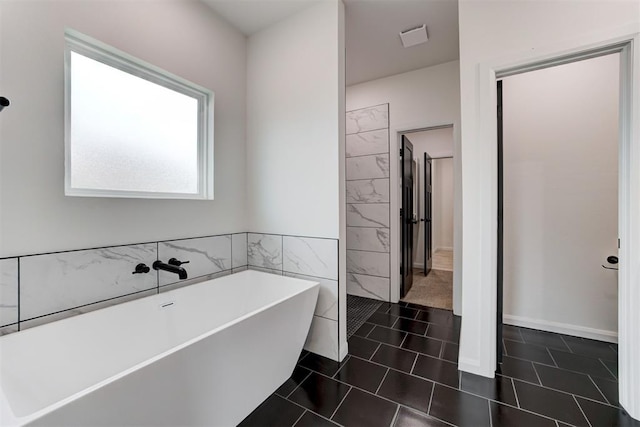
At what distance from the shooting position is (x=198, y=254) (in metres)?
2.14

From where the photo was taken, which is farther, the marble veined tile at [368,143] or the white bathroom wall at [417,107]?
the marble veined tile at [368,143]

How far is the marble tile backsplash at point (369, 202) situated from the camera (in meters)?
3.29

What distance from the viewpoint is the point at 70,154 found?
156 cm

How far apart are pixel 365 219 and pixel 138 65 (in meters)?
2.69

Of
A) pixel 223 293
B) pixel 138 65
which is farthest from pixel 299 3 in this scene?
pixel 223 293

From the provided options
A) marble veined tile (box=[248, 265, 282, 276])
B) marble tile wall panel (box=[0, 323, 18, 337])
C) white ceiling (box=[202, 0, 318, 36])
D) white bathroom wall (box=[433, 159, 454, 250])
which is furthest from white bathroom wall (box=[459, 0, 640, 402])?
white bathroom wall (box=[433, 159, 454, 250])

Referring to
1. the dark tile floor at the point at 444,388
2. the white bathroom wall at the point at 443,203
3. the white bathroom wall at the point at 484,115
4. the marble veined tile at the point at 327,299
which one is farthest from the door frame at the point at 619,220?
the white bathroom wall at the point at 443,203

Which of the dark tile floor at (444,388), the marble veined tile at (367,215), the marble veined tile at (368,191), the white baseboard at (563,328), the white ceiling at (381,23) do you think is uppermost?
the white ceiling at (381,23)

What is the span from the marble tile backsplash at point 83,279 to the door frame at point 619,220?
2.11 meters

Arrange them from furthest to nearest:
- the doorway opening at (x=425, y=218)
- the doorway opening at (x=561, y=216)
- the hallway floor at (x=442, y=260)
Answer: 1. the hallway floor at (x=442, y=260)
2. the doorway opening at (x=425, y=218)
3. the doorway opening at (x=561, y=216)

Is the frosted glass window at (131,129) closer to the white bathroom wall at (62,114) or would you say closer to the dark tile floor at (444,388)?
the white bathroom wall at (62,114)

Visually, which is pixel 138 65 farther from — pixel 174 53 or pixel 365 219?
pixel 365 219

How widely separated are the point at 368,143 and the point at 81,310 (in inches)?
123

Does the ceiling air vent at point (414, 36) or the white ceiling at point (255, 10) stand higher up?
the white ceiling at point (255, 10)
